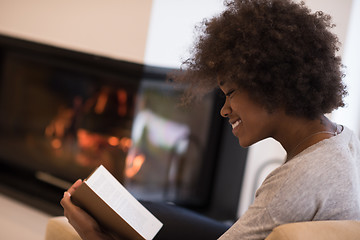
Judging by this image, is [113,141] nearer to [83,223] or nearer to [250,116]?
[83,223]

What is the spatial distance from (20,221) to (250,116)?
1569 mm

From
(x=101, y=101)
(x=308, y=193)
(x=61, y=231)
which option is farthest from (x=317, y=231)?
(x=101, y=101)

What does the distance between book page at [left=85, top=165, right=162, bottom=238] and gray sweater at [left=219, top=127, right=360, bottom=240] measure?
0.29 meters

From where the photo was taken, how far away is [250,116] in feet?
3.98

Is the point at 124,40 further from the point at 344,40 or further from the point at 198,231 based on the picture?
the point at 198,231

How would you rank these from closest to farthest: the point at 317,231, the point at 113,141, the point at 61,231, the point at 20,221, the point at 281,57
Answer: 1. the point at 317,231
2. the point at 281,57
3. the point at 61,231
4. the point at 20,221
5. the point at 113,141

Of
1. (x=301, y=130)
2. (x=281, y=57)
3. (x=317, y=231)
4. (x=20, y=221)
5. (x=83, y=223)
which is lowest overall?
(x=20, y=221)

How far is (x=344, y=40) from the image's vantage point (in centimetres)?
211

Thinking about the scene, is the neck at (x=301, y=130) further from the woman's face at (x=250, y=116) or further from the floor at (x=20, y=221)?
the floor at (x=20, y=221)

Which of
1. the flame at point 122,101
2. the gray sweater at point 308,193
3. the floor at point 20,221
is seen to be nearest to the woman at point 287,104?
the gray sweater at point 308,193

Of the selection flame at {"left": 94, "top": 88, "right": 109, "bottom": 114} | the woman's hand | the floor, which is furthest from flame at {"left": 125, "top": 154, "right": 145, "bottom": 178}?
the woman's hand

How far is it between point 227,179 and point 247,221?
1469mm

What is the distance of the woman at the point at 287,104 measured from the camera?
104 cm

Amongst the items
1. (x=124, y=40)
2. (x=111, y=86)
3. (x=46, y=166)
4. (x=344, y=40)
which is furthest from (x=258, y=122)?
(x=46, y=166)
